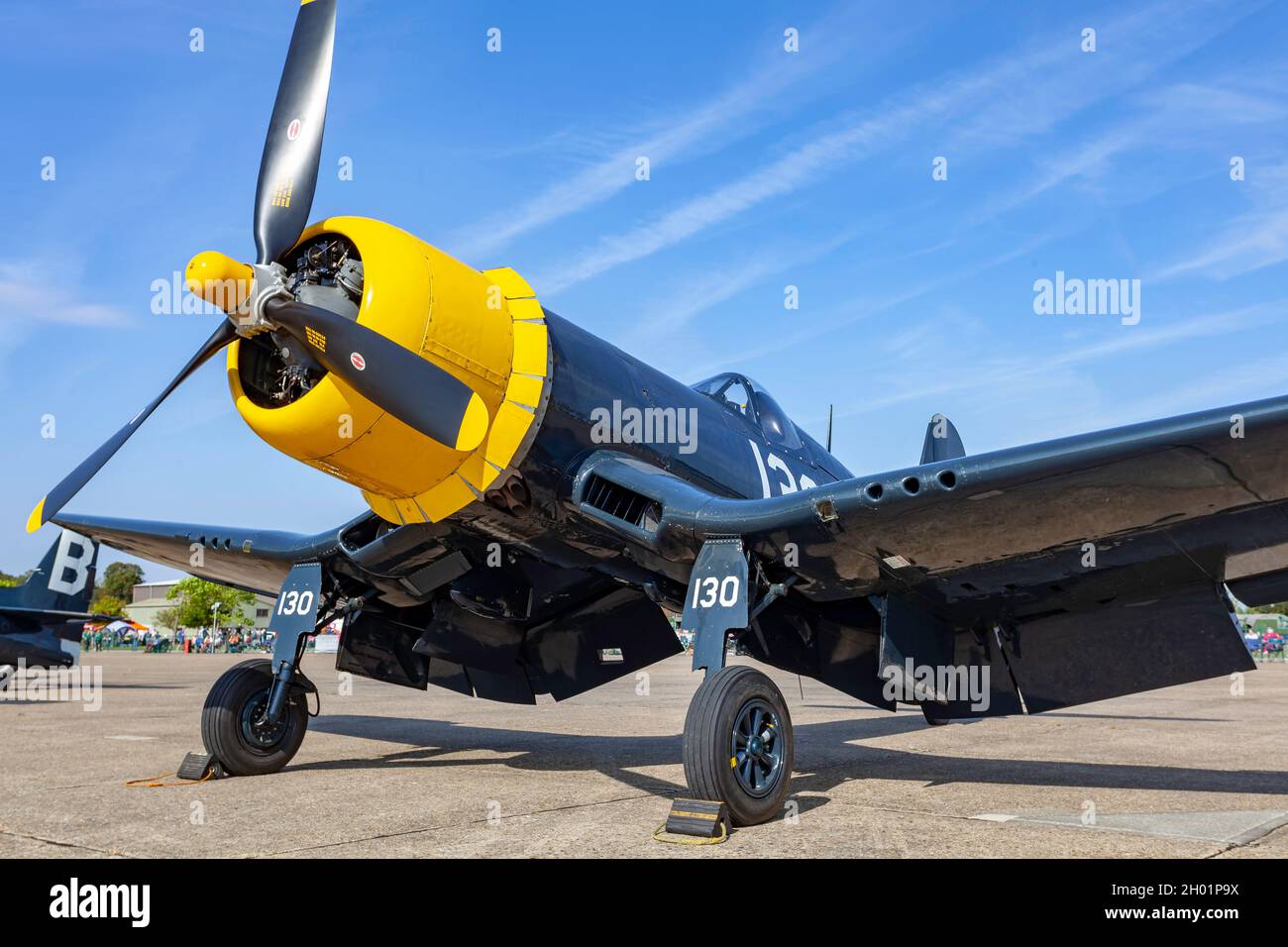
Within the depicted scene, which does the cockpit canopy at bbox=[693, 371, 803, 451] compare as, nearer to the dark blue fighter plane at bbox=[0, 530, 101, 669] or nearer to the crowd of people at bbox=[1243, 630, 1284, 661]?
the dark blue fighter plane at bbox=[0, 530, 101, 669]

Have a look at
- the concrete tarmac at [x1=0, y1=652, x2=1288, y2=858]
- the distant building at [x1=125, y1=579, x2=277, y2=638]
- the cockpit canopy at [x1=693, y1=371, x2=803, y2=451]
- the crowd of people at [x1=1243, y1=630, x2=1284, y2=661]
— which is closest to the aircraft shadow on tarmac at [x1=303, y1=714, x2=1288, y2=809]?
Answer: the concrete tarmac at [x1=0, y1=652, x2=1288, y2=858]

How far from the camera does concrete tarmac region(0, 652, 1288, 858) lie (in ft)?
16.3

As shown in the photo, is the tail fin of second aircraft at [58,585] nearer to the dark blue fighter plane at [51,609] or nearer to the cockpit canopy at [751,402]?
the dark blue fighter plane at [51,609]

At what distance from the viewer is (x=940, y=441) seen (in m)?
11.8

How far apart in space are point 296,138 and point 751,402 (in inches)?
161

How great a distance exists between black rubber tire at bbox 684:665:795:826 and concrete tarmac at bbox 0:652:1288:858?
0.13m

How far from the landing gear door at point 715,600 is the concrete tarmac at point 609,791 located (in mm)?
1014

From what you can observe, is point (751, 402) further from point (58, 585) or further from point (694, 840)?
point (58, 585)

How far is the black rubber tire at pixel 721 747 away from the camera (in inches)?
214

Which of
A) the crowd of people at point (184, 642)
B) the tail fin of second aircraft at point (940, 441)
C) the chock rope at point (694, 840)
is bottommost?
the crowd of people at point (184, 642)

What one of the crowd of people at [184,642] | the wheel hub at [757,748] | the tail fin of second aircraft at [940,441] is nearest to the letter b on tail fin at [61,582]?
the tail fin of second aircraft at [940,441]

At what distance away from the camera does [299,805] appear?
621cm

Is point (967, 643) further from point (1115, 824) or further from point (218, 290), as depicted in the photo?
point (218, 290)
